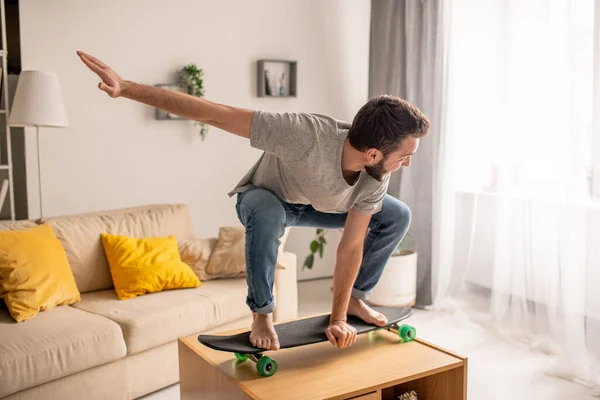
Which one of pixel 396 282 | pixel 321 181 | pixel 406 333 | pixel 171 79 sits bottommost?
pixel 396 282

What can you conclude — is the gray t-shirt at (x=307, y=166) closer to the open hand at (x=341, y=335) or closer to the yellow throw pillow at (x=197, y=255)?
the open hand at (x=341, y=335)

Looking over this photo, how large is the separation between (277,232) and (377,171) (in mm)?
432

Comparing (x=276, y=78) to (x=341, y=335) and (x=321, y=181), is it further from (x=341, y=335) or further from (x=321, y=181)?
(x=341, y=335)

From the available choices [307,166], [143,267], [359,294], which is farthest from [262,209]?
[143,267]

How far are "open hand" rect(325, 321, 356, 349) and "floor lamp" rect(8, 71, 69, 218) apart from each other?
6.98ft

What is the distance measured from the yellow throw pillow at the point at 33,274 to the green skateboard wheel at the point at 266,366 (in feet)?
4.18

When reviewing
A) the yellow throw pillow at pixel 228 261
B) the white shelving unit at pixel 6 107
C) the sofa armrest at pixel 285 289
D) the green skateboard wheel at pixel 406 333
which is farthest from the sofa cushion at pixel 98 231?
the green skateboard wheel at pixel 406 333

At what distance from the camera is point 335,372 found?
2.23m

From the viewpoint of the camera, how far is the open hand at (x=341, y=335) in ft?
7.74

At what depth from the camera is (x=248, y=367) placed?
229 cm

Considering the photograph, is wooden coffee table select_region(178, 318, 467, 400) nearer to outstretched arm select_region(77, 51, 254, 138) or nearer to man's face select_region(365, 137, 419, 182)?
man's face select_region(365, 137, 419, 182)

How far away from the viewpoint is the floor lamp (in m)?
3.48

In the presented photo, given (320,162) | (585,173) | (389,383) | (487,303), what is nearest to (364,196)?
(320,162)

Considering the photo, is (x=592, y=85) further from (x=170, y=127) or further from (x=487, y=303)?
(x=170, y=127)
